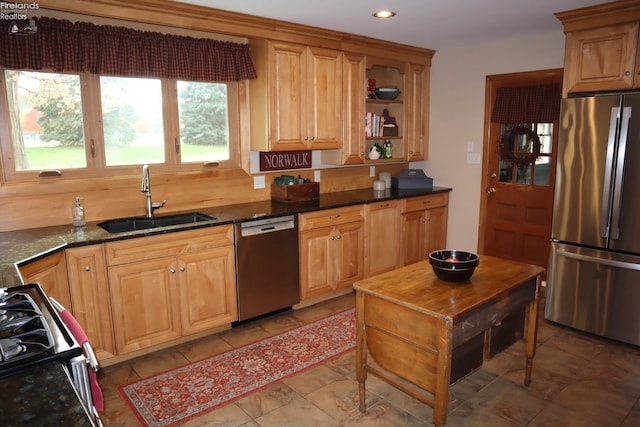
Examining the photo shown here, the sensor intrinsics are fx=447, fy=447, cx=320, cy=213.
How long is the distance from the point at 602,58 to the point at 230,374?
3456mm

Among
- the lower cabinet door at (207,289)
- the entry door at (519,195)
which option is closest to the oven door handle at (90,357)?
the lower cabinet door at (207,289)

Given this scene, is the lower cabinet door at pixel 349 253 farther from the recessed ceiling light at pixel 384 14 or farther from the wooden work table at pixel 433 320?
the recessed ceiling light at pixel 384 14

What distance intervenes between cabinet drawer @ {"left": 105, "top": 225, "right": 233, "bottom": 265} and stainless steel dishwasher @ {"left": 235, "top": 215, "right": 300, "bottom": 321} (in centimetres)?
15

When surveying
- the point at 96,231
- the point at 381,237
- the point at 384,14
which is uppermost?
the point at 384,14

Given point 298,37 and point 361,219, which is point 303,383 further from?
point 298,37

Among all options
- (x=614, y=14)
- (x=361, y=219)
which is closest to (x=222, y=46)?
(x=361, y=219)

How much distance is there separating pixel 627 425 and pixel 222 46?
12.2 feet

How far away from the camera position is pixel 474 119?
15.4 feet

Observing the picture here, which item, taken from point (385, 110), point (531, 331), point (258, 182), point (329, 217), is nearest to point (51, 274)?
point (258, 182)

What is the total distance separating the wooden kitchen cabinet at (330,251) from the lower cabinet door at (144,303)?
1129 millimetres

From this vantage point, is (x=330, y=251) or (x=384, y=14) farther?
(x=330, y=251)

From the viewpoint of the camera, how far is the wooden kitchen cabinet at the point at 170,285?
2932mm

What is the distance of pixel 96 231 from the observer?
9.76 ft

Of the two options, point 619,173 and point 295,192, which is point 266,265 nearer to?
point 295,192
